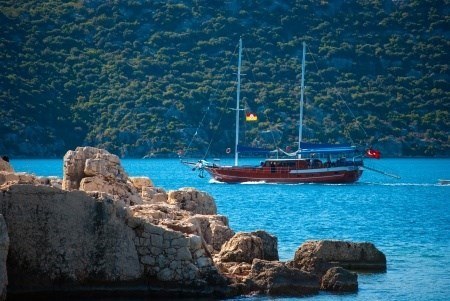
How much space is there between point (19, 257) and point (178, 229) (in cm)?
310

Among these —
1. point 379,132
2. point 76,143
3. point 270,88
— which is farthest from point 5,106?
point 379,132

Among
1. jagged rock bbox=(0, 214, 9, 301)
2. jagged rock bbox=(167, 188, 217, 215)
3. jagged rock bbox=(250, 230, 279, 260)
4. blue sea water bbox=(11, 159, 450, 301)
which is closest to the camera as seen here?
jagged rock bbox=(0, 214, 9, 301)

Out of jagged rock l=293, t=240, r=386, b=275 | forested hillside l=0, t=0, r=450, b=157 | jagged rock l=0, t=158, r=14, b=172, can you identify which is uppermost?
forested hillside l=0, t=0, r=450, b=157

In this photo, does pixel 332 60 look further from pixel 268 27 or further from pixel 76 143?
pixel 76 143

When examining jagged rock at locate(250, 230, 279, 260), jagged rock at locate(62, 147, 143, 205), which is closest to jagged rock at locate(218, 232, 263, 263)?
jagged rock at locate(250, 230, 279, 260)

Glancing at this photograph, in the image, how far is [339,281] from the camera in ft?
84.7

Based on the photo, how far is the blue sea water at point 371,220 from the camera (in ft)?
91.5

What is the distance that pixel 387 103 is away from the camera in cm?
14562

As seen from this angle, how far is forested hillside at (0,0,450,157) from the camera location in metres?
133

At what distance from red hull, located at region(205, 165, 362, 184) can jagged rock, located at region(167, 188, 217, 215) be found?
56.7 m

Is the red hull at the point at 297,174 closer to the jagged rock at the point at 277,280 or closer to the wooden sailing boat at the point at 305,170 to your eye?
the wooden sailing boat at the point at 305,170

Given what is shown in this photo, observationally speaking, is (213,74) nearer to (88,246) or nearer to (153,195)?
(153,195)

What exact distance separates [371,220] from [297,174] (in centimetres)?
3755

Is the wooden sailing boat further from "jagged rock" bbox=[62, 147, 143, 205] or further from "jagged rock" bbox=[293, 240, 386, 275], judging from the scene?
"jagged rock" bbox=[62, 147, 143, 205]
